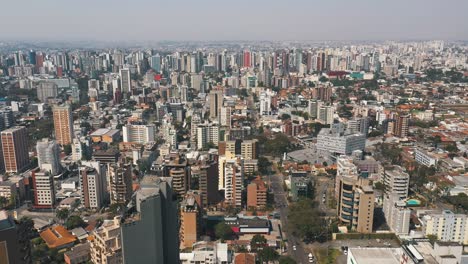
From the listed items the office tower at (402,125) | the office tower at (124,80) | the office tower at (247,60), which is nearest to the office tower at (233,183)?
the office tower at (402,125)

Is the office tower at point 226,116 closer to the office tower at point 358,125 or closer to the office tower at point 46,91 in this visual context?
the office tower at point 358,125

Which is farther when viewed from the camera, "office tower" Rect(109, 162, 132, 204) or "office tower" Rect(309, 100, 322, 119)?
"office tower" Rect(309, 100, 322, 119)

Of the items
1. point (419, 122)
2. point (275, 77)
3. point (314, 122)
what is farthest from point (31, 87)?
point (419, 122)

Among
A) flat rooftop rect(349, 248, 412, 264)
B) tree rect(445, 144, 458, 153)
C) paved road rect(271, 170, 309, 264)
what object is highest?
flat rooftop rect(349, 248, 412, 264)

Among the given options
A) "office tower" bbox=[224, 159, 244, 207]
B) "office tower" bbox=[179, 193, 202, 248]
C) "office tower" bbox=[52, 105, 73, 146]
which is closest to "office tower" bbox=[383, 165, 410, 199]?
"office tower" bbox=[224, 159, 244, 207]

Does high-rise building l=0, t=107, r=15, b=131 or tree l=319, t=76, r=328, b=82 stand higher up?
tree l=319, t=76, r=328, b=82

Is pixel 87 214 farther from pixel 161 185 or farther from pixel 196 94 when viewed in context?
pixel 196 94

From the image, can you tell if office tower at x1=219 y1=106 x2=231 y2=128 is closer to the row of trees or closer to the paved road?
the paved road
